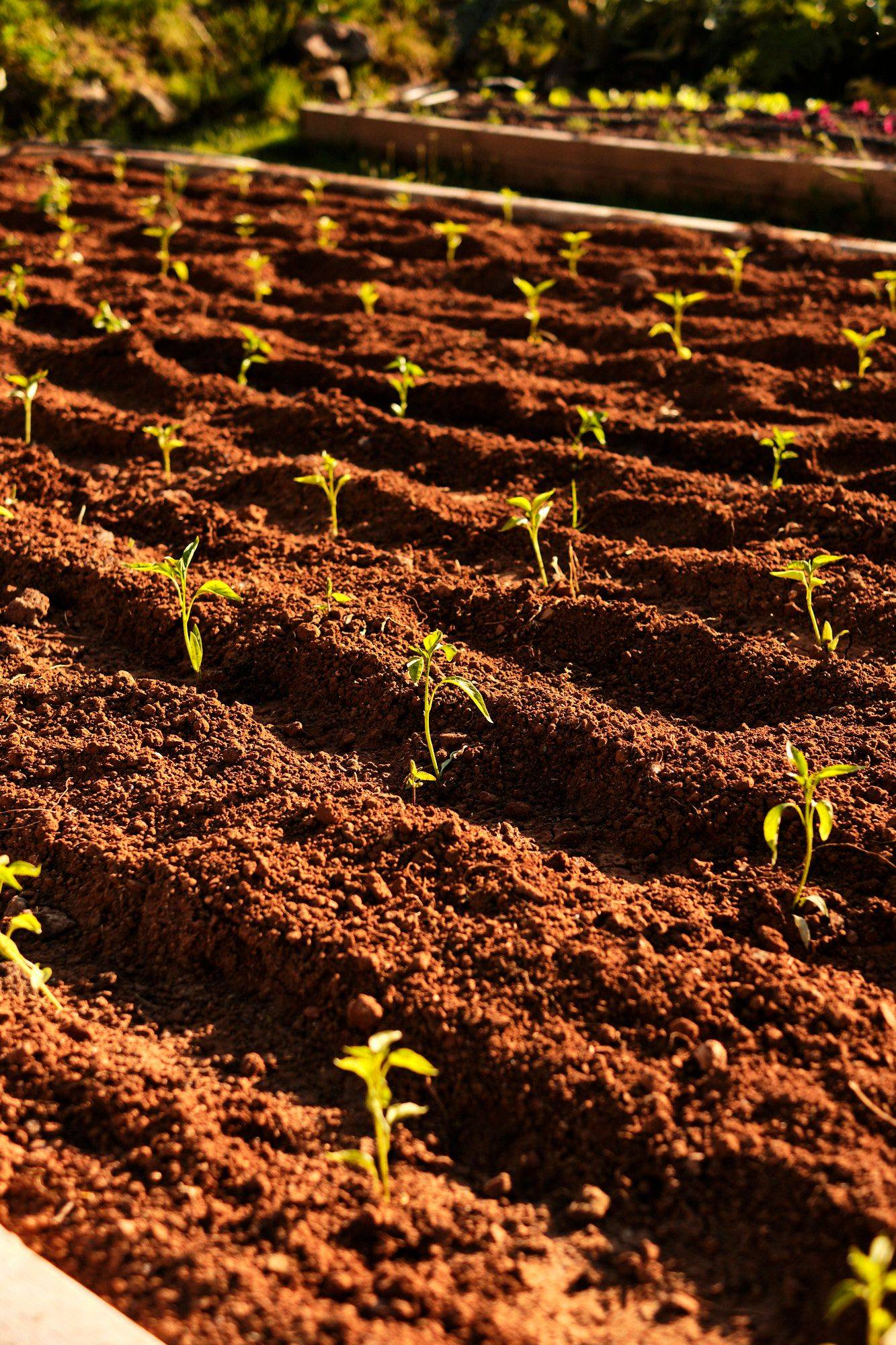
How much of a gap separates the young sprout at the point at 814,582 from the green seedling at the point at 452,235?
125 inches

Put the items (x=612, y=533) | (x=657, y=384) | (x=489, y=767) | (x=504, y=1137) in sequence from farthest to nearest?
(x=657, y=384), (x=612, y=533), (x=489, y=767), (x=504, y=1137)

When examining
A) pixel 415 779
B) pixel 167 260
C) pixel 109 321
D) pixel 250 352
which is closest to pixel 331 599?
pixel 415 779

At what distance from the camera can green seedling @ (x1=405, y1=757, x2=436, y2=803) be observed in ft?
8.52

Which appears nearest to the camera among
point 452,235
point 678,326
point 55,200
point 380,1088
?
point 380,1088

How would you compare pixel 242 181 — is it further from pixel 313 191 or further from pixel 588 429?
pixel 588 429

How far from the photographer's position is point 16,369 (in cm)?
493

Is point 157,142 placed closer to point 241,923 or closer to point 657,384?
point 657,384

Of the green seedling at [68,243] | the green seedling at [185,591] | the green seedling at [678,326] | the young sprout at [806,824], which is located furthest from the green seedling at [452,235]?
the young sprout at [806,824]

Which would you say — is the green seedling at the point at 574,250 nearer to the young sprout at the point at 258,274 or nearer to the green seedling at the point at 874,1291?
the young sprout at the point at 258,274

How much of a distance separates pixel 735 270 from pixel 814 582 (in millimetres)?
2759

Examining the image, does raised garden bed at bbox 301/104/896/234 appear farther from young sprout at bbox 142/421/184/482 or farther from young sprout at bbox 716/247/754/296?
young sprout at bbox 142/421/184/482

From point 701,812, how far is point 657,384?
8.55 feet

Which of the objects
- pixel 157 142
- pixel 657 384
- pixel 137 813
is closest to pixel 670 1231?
pixel 137 813

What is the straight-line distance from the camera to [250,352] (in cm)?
491
